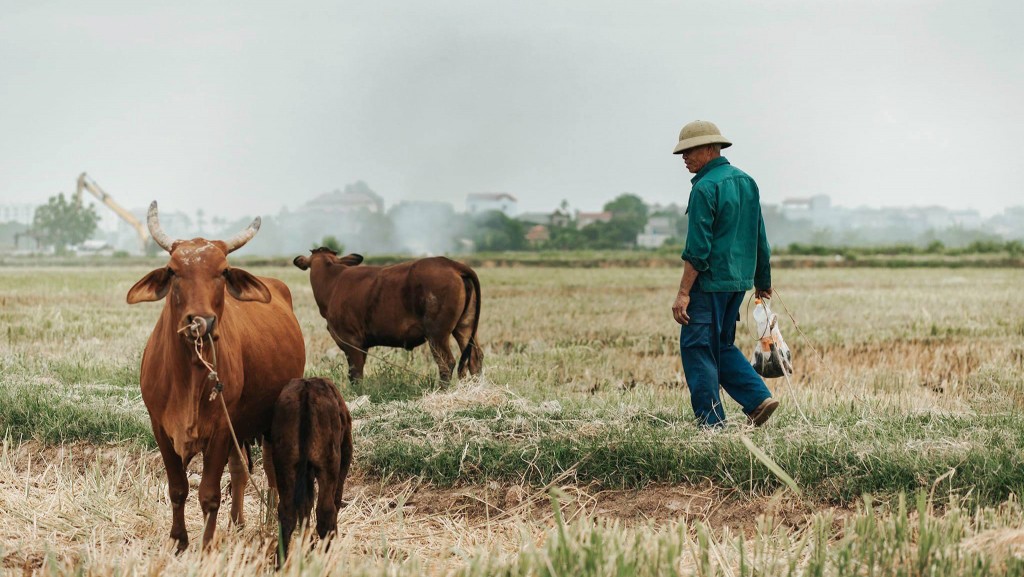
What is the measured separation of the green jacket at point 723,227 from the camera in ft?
22.9

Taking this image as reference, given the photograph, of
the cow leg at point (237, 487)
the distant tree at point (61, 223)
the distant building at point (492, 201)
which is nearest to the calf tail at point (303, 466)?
the cow leg at point (237, 487)

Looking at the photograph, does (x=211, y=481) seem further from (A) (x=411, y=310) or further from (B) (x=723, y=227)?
(A) (x=411, y=310)

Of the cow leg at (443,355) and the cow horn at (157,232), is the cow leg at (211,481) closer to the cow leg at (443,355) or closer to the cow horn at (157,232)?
the cow horn at (157,232)

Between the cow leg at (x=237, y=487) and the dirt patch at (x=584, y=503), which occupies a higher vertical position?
the cow leg at (x=237, y=487)

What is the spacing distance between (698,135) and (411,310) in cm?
416

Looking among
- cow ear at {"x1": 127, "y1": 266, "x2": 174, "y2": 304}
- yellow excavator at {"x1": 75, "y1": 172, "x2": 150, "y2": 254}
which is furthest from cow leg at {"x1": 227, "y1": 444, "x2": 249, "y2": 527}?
yellow excavator at {"x1": 75, "y1": 172, "x2": 150, "y2": 254}

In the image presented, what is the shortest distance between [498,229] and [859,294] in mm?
54702

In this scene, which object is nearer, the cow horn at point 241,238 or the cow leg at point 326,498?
the cow leg at point 326,498

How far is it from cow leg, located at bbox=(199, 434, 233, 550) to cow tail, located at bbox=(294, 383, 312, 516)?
1.81 ft

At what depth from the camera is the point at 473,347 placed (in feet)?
34.3

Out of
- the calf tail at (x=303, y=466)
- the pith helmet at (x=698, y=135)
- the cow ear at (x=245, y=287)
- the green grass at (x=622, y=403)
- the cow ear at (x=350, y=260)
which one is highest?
the pith helmet at (x=698, y=135)

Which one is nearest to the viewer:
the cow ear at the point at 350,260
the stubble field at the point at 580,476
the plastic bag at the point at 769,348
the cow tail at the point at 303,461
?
the stubble field at the point at 580,476

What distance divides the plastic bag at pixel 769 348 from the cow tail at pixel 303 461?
144 inches

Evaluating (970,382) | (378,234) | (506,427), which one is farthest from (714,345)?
(378,234)
